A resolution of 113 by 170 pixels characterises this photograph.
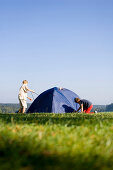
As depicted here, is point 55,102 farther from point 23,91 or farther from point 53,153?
point 53,153

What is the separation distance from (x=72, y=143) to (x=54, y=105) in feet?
39.0

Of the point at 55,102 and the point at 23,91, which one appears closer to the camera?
the point at 23,91

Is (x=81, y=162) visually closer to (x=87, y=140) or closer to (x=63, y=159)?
(x=63, y=159)

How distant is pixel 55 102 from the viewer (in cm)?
1452

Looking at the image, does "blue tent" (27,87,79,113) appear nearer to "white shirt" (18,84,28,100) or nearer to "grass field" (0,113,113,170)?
"white shirt" (18,84,28,100)

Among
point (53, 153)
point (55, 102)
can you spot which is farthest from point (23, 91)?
point (53, 153)

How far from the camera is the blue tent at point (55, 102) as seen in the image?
1449 cm

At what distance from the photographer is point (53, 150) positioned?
224 cm

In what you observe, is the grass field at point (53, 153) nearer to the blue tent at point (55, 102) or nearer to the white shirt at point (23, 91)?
the white shirt at point (23, 91)

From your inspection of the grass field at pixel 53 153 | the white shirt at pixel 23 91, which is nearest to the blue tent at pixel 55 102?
the white shirt at pixel 23 91

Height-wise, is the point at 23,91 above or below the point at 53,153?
above

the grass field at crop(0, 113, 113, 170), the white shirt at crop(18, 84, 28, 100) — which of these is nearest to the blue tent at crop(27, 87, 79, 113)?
the white shirt at crop(18, 84, 28, 100)

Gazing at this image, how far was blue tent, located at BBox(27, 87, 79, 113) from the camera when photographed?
47.5ft

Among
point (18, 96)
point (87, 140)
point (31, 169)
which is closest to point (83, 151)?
Result: point (87, 140)
